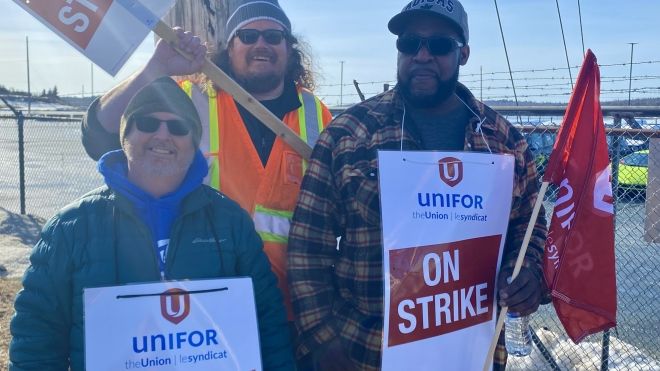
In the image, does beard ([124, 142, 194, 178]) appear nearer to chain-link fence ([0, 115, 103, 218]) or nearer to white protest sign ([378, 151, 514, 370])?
white protest sign ([378, 151, 514, 370])

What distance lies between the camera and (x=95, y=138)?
273 cm

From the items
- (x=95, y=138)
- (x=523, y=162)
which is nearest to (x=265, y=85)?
(x=95, y=138)

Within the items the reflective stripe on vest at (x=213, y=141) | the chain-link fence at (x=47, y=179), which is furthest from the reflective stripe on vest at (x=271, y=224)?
the chain-link fence at (x=47, y=179)

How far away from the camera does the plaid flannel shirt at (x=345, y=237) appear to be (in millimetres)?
2561

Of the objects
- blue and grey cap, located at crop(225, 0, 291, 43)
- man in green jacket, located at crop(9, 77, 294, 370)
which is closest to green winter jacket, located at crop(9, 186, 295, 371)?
man in green jacket, located at crop(9, 77, 294, 370)

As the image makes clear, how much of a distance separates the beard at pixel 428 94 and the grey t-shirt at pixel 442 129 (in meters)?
0.05

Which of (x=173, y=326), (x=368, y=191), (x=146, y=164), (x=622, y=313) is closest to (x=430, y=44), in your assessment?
(x=368, y=191)

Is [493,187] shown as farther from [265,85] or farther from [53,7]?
[53,7]

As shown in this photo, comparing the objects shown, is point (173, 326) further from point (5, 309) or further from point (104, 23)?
point (5, 309)

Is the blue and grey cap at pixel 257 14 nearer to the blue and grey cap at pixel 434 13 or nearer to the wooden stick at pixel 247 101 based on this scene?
the wooden stick at pixel 247 101

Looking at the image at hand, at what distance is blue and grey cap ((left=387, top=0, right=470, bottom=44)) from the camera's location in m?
2.62

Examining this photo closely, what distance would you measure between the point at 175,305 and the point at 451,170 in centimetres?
115

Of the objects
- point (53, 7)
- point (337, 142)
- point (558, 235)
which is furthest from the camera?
point (558, 235)

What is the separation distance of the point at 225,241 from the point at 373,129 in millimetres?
727
